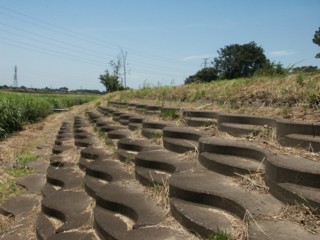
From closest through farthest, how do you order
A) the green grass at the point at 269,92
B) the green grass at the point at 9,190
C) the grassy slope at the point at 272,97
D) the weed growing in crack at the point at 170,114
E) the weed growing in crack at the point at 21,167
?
the grassy slope at the point at 272,97 < the green grass at the point at 269,92 < the green grass at the point at 9,190 < the weed growing in crack at the point at 170,114 < the weed growing in crack at the point at 21,167

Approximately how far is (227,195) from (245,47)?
159 ft

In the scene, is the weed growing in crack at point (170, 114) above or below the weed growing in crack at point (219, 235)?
above

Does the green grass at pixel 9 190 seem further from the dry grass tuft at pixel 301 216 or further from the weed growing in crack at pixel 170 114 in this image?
the dry grass tuft at pixel 301 216

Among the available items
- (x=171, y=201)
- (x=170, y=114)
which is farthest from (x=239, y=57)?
(x=171, y=201)

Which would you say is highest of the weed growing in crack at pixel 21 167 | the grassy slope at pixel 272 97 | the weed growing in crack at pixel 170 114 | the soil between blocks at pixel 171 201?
the grassy slope at pixel 272 97

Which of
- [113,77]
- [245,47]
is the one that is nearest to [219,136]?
[113,77]

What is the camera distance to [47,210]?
159 inches

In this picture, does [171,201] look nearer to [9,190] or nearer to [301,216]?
[301,216]

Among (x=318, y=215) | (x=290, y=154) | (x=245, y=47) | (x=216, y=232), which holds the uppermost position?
(x=245, y=47)

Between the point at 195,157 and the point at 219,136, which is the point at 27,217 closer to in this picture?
the point at 195,157

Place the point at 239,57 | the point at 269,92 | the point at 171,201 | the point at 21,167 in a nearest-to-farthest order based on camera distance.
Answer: the point at 171,201 < the point at 269,92 < the point at 21,167 < the point at 239,57

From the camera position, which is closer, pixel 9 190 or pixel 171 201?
pixel 171 201

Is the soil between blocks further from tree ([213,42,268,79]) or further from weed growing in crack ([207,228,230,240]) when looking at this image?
tree ([213,42,268,79])

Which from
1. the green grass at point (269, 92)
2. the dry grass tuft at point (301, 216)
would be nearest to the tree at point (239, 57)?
the green grass at point (269, 92)
